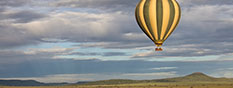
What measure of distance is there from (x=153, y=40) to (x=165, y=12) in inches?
261

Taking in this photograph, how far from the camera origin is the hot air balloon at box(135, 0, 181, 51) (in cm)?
7869

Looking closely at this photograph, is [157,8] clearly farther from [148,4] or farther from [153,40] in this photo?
[153,40]

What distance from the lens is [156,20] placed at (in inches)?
3120

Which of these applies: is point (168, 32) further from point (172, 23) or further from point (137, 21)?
point (137, 21)

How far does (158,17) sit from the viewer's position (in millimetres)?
79375

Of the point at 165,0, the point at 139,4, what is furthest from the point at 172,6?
the point at 139,4

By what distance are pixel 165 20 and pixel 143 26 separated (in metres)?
4.72

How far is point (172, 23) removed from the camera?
80.3 metres

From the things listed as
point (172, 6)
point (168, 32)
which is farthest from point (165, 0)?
point (168, 32)

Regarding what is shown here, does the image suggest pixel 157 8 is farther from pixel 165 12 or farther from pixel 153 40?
pixel 153 40

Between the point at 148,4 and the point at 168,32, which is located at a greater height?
the point at 148,4

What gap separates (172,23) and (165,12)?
2796 mm

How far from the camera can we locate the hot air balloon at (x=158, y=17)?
7869 cm

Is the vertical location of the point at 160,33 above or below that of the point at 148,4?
below
